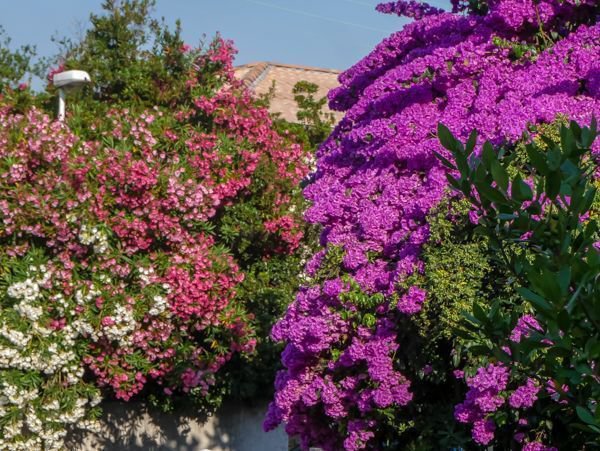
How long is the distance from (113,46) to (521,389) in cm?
1249

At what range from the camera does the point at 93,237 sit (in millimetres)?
12461

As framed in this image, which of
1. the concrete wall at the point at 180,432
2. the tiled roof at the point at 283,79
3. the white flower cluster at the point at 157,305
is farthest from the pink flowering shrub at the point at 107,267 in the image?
the tiled roof at the point at 283,79

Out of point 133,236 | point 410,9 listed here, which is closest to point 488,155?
point 410,9

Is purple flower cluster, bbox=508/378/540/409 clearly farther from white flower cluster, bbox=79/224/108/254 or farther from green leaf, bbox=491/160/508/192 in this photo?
white flower cluster, bbox=79/224/108/254

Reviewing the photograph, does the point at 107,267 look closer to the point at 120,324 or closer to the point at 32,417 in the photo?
the point at 120,324

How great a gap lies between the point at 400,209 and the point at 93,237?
17.8ft

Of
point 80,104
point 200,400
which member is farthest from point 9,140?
point 200,400

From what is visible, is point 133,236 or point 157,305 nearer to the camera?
point 133,236

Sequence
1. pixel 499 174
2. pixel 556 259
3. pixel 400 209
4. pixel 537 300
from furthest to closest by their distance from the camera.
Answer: pixel 400 209 < pixel 556 259 < pixel 499 174 < pixel 537 300

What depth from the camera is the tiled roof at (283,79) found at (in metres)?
25.8

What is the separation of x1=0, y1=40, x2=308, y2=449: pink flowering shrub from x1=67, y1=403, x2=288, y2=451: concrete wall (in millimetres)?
1175

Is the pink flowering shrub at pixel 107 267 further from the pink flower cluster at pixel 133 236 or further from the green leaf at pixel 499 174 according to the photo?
the green leaf at pixel 499 174

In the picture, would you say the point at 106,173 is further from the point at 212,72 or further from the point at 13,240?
the point at 212,72

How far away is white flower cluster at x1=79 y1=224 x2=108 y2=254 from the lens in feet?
40.9
